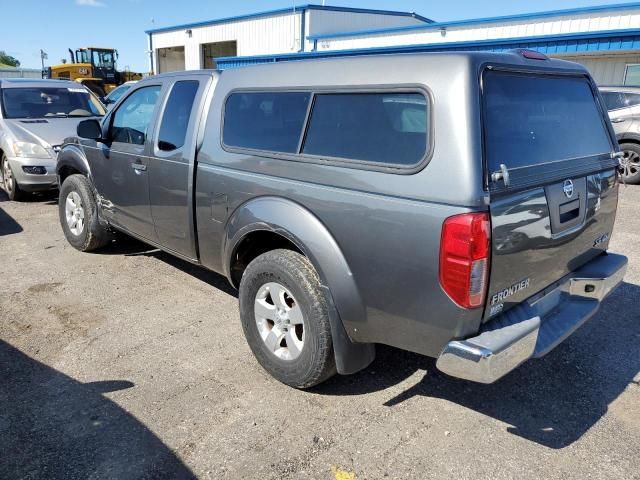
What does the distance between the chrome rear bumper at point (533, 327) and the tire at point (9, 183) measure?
7564mm

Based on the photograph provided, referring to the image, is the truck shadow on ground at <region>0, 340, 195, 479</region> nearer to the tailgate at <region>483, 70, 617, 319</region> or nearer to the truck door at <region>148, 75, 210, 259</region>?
the truck door at <region>148, 75, 210, 259</region>

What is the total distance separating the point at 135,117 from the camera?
15.1 feet

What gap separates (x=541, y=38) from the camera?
1451 centimetres

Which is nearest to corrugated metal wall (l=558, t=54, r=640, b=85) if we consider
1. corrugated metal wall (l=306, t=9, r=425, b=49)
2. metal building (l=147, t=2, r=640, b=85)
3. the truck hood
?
metal building (l=147, t=2, r=640, b=85)

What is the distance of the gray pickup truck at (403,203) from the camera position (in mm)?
2373

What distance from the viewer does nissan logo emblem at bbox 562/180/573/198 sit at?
2793 mm

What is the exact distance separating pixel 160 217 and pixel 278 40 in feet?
78.9

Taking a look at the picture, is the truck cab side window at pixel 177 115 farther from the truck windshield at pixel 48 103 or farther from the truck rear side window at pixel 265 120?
the truck windshield at pixel 48 103

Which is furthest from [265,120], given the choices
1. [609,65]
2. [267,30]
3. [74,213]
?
[267,30]

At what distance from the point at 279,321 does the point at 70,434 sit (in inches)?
51.1

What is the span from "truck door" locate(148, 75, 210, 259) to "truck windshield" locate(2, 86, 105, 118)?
5.18 metres

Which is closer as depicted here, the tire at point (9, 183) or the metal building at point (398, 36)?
the tire at point (9, 183)

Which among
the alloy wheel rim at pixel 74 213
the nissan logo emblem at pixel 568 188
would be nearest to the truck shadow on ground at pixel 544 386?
the nissan logo emblem at pixel 568 188

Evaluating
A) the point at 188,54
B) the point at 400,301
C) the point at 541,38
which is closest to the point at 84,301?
the point at 400,301
